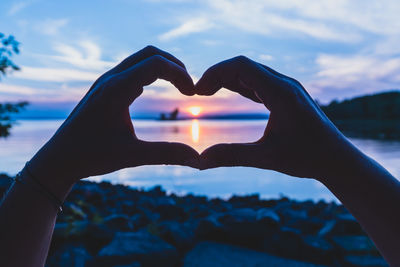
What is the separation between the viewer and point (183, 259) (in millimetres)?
3057

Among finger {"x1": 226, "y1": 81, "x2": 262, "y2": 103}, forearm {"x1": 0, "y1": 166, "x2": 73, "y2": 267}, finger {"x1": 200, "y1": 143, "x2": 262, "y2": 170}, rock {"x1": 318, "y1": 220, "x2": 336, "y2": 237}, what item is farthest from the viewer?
rock {"x1": 318, "y1": 220, "x2": 336, "y2": 237}

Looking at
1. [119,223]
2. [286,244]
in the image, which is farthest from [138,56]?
[119,223]

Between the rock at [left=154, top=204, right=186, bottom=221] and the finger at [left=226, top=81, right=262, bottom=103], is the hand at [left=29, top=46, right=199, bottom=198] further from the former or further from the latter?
the rock at [left=154, top=204, right=186, bottom=221]

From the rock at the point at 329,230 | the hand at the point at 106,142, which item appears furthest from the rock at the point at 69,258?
the rock at the point at 329,230

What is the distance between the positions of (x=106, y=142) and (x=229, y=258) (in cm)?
226

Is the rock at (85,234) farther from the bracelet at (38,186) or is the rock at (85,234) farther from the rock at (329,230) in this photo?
the rock at (329,230)

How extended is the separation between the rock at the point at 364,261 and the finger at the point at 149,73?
9.29ft

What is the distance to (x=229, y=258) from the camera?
3072mm

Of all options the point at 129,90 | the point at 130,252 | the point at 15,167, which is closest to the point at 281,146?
the point at 129,90

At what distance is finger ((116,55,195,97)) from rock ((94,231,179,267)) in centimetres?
194

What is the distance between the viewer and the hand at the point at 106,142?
3.79 ft

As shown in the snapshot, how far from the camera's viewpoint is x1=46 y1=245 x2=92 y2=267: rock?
272 centimetres

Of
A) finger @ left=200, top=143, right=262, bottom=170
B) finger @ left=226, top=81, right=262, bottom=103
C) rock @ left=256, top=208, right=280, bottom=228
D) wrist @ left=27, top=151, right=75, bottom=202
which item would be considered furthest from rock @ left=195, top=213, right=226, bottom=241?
wrist @ left=27, top=151, right=75, bottom=202

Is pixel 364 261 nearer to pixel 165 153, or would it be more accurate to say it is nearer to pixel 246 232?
pixel 246 232
